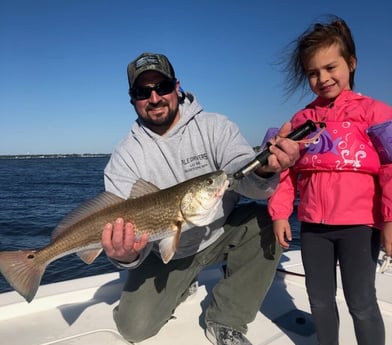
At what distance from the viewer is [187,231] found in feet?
12.4

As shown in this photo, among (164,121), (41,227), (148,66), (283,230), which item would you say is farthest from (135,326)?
(41,227)

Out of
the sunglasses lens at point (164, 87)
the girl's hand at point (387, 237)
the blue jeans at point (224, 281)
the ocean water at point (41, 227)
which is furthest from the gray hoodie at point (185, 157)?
the ocean water at point (41, 227)

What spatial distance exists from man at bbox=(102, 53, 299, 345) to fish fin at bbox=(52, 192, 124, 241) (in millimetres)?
361

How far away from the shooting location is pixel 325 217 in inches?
115

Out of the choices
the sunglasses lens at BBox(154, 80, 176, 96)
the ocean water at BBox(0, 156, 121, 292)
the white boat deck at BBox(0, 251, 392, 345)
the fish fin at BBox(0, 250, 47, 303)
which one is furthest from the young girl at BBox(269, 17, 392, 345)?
the ocean water at BBox(0, 156, 121, 292)

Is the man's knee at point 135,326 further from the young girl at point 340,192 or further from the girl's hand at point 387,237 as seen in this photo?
the girl's hand at point 387,237

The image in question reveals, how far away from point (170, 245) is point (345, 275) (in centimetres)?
137

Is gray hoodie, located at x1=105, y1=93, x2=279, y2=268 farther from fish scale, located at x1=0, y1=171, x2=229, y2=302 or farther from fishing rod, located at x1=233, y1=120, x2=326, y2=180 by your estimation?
fishing rod, located at x1=233, y1=120, x2=326, y2=180

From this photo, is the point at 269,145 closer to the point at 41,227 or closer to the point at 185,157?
the point at 185,157

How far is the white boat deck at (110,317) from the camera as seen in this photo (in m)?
3.47

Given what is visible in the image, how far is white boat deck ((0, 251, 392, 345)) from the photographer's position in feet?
11.4

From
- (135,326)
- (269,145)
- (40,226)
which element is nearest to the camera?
(269,145)

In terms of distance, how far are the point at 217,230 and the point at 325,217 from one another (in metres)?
1.27

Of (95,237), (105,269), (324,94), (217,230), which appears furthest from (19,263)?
(105,269)
